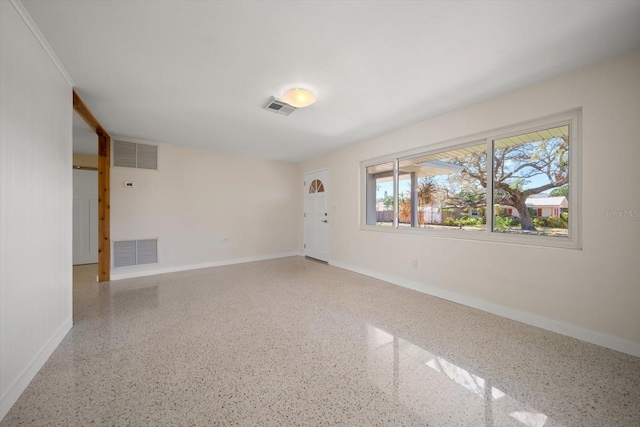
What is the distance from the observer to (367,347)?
6.75ft

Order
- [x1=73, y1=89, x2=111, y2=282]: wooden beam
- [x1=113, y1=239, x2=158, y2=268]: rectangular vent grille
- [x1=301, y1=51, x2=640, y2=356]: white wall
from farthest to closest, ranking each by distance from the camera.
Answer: [x1=113, y1=239, x2=158, y2=268]: rectangular vent grille
[x1=73, y1=89, x2=111, y2=282]: wooden beam
[x1=301, y1=51, x2=640, y2=356]: white wall

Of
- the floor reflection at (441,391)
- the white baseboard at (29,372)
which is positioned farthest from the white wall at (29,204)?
the floor reflection at (441,391)

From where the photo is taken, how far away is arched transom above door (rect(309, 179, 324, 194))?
5566 mm

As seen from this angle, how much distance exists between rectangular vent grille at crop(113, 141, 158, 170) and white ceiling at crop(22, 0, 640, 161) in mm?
1241

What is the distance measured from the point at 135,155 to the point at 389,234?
4.69 meters

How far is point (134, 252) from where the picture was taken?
13.9 feet

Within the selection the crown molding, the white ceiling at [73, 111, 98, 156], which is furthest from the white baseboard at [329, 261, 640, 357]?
the white ceiling at [73, 111, 98, 156]

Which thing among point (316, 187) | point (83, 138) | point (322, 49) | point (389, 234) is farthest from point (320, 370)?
point (83, 138)

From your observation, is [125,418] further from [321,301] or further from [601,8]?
[601,8]

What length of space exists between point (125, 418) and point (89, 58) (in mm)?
2738

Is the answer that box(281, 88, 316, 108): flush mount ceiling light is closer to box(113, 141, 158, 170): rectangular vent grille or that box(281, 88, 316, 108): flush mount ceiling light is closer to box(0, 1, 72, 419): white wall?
box(0, 1, 72, 419): white wall

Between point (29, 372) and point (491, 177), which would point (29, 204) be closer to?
point (29, 372)

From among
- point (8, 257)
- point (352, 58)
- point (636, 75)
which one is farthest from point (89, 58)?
point (636, 75)

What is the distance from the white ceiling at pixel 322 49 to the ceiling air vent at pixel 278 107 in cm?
8
